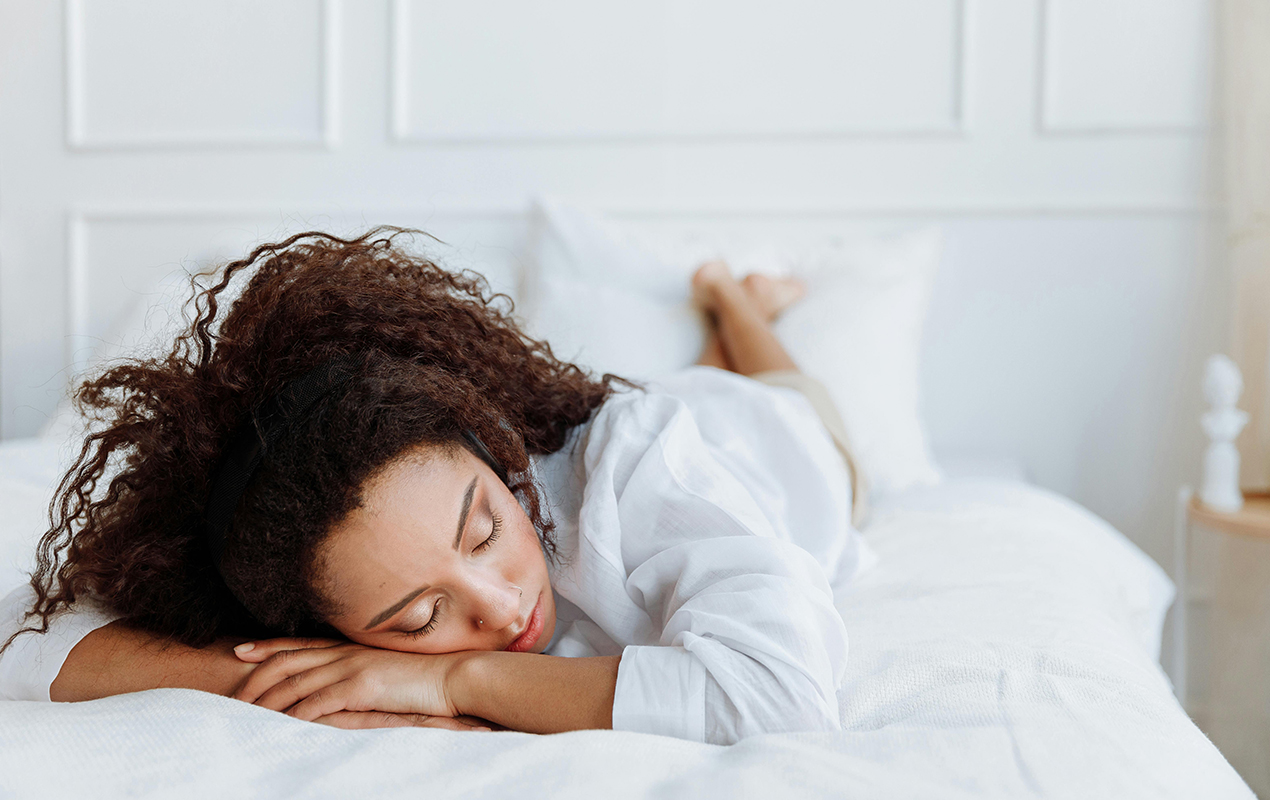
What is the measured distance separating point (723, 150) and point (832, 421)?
790 millimetres

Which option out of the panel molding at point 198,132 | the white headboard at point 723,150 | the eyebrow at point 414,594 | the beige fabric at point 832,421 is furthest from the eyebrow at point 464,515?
the panel molding at point 198,132

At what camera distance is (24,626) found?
77 centimetres

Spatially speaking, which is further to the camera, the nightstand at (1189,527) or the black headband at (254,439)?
the nightstand at (1189,527)

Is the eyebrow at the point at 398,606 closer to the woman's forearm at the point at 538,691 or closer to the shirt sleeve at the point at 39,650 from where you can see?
the woman's forearm at the point at 538,691

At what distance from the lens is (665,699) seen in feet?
2.11

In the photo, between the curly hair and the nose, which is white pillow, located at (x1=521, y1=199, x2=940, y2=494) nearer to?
the curly hair

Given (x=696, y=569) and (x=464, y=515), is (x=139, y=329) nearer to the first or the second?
(x=464, y=515)

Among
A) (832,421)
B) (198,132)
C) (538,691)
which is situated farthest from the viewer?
(198,132)

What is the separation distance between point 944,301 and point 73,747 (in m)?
1.64

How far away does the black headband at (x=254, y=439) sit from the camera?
69 centimetres

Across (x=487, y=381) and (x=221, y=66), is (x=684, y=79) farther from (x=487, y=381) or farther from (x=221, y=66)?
(x=487, y=381)

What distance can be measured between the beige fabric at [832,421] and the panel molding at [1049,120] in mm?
819

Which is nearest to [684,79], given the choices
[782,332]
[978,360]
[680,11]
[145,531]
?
[680,11]

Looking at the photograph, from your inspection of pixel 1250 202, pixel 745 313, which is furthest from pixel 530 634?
pixel 1250 202
